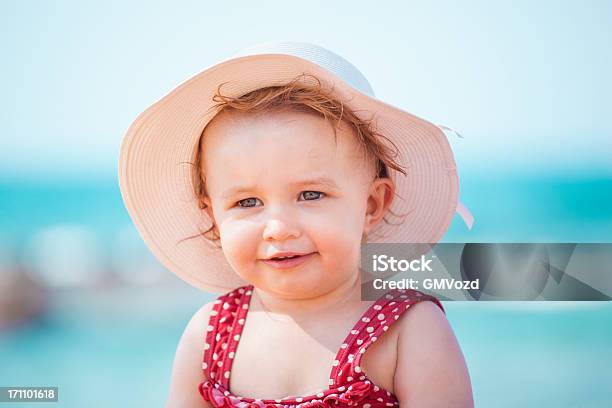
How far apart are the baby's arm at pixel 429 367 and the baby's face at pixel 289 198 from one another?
0.56 feet

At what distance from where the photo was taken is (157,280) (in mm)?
3820

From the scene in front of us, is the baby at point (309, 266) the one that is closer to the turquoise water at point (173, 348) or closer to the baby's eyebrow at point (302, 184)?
the baby's eyebrow at point (302, 184)

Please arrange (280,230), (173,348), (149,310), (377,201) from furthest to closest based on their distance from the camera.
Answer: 1. (149,310)
2. (173,348)
3. (377,201)
4. (280,230)

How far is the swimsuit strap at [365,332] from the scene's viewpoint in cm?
134

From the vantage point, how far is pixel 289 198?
1354 mm

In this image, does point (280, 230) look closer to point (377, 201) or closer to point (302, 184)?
point (302, 184)

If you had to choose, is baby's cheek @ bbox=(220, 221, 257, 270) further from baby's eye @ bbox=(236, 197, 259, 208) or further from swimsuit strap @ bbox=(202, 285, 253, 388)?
swimsuit strap @ bbox=(202, 285, 253, 388)

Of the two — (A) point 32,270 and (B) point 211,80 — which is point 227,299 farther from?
(A) point 32,270

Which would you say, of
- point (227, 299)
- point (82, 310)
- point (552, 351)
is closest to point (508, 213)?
point (552, 351)

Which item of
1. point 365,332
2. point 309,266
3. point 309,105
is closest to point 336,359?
point 365,332

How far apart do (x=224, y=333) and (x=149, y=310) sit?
212 centimetres

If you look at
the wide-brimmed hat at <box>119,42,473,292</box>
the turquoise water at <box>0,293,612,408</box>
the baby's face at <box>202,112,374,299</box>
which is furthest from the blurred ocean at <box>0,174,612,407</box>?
the baby's face at <box>202,112,374,299</box>

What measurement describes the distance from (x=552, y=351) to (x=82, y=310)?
2.08 meters

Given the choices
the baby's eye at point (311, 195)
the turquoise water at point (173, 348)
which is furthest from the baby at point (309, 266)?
the turquoise water at point (173, 348)
